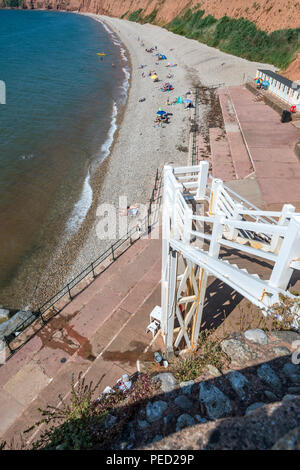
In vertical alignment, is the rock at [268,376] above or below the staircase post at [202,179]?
below

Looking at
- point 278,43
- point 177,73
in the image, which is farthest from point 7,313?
point 278,43

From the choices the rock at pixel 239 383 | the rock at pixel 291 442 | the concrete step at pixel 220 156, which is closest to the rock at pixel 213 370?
the rock at pixel 239 383

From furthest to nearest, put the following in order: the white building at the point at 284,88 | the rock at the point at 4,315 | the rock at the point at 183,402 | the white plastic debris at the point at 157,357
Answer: the white building at the point at 284,88, the rock at the point at 4,315, the white plastic debris at the point at 157,357, the rock at the point at 183,402

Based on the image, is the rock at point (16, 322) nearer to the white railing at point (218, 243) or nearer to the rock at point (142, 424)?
the white railing at point (218, 243)

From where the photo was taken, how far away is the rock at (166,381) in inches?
268

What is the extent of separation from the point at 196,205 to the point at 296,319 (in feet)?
14.7

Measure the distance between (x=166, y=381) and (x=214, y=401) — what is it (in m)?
1.41

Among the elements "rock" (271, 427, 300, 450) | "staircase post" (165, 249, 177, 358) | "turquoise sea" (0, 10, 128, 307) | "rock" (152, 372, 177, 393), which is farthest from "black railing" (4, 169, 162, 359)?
"rock" (271, 427, 300, 450)

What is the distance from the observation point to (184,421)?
5.75 m

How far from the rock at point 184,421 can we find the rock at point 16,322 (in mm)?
9537

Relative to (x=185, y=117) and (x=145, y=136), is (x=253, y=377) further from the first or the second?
(x=185, y=117)

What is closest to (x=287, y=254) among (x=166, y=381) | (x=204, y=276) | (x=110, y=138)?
(x=204, y=276)
